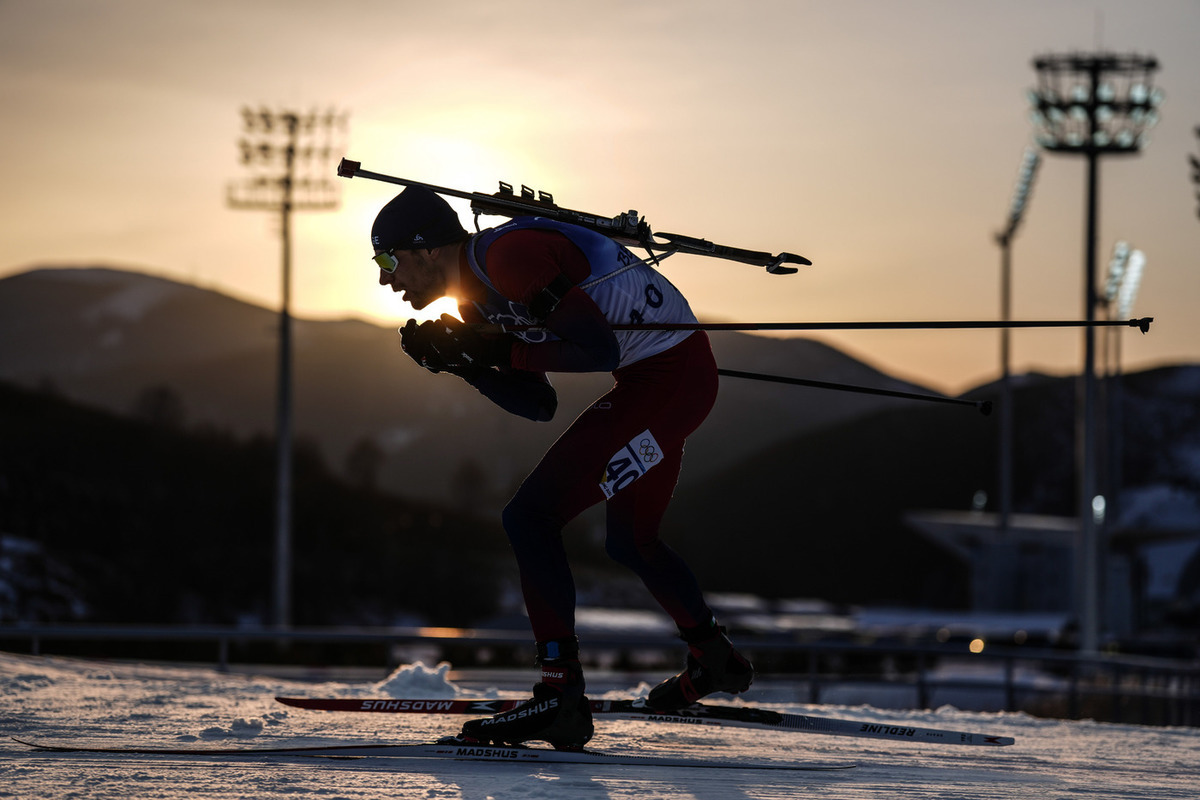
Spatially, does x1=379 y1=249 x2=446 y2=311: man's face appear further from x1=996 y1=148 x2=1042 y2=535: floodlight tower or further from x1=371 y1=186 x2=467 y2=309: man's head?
x1=996 y1=148 x2=1042 y2=535: floodlight tower

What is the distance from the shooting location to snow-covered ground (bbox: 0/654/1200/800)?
12.7ft

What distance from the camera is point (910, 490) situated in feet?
546

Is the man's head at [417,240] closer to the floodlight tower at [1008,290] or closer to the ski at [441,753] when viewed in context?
the ski at [441,753]

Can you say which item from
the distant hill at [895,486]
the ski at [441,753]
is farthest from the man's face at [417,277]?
the distant hill at [895,486]

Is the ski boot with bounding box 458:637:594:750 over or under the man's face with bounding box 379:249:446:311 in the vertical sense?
under

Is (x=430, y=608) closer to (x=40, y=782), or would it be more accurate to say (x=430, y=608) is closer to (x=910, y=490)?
(x=40, y=782)

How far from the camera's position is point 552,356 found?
452 cm

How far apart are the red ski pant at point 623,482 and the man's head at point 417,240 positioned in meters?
0.73

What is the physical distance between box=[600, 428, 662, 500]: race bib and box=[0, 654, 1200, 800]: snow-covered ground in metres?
0.97

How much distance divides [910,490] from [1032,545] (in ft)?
375

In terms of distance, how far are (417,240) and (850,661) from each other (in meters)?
25.2

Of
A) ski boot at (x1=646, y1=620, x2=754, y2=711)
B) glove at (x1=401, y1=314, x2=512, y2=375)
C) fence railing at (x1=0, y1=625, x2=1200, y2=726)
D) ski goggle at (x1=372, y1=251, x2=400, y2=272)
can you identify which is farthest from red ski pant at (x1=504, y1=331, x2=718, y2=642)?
fence railing at (x1=0, y1=625, x2=1200, y2=726)

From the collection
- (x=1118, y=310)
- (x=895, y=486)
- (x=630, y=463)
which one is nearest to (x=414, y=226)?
(x=630, y=463)

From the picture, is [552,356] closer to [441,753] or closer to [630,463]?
[630,463]
